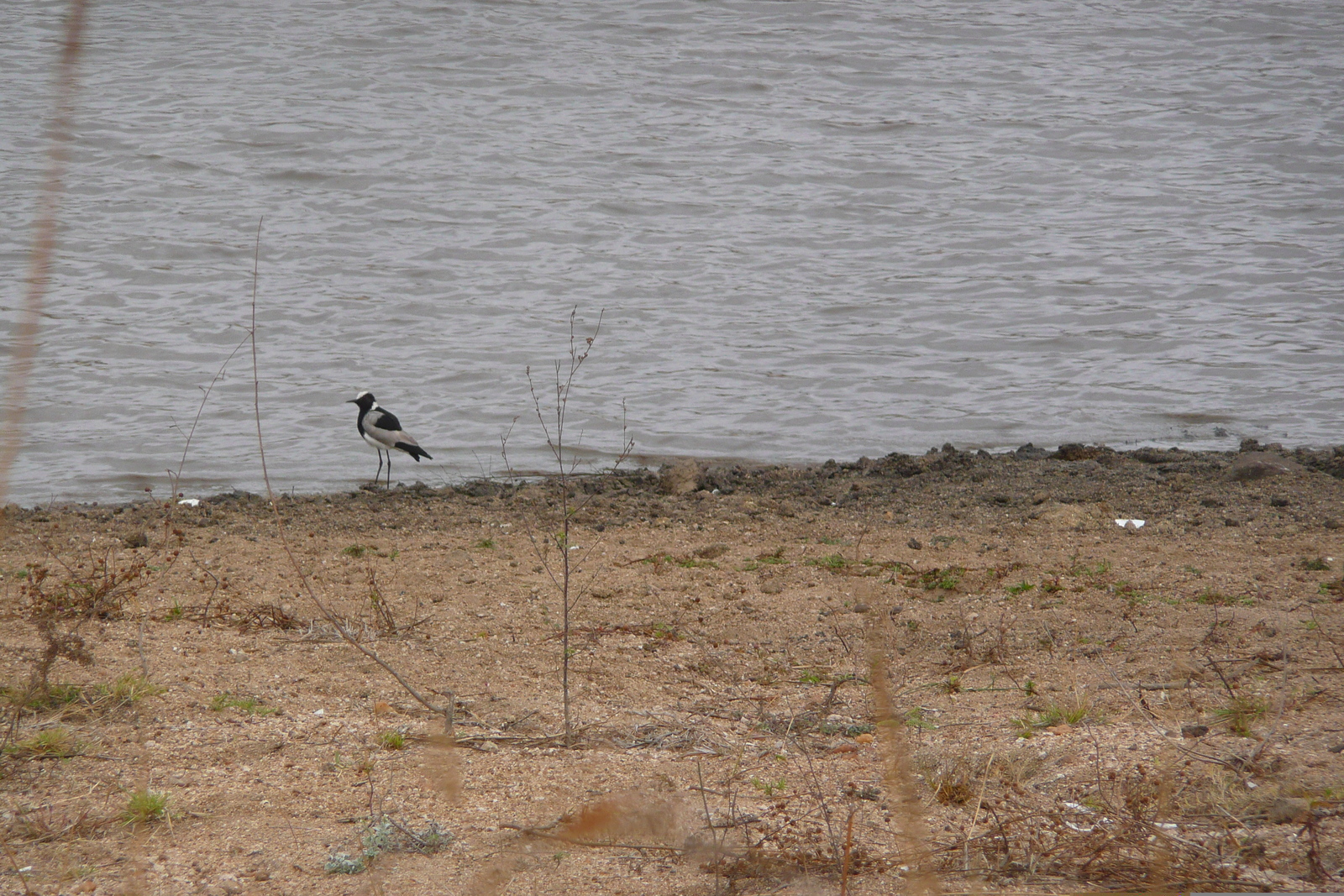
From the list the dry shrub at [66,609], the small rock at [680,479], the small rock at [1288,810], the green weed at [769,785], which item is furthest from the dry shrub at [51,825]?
the small rock at [680,479]

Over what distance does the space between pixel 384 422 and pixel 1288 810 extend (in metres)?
6.80

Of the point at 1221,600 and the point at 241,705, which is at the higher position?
the point at 241,705

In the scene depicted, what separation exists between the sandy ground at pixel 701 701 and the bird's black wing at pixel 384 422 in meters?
1.54

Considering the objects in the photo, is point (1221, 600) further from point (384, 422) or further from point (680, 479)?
point (384, 422)

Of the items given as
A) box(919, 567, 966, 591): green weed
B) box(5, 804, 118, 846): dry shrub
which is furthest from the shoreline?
box(5, 804, 118, 846): dry shrub

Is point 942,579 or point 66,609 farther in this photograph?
point 942,579

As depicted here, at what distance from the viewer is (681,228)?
14.6 metres

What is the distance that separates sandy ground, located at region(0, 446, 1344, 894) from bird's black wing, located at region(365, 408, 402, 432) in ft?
5.04

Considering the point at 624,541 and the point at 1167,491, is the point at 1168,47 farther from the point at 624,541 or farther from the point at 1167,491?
the point at 624,541

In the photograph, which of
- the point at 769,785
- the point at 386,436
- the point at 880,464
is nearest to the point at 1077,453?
the point at 880,464

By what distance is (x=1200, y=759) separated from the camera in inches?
132

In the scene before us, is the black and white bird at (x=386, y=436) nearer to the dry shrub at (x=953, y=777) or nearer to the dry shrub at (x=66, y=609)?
the dry shrub at (x=66, y=609)

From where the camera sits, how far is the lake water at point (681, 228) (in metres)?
9.85

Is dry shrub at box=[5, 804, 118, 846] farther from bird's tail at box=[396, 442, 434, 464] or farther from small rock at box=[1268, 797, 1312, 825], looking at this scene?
bird's tail at box=[396, 442, 434, 464]
